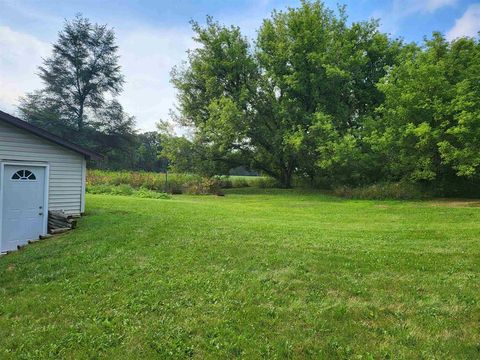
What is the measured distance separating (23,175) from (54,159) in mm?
876

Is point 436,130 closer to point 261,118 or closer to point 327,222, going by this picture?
point 327,222

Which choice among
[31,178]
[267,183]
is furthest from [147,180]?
[31,178]

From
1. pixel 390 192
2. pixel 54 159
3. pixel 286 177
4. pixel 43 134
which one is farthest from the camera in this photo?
pixel 286 177

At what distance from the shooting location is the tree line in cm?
1638

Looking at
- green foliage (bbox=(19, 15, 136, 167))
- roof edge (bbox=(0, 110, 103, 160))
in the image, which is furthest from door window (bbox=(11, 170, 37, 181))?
green foliage (bbox=(19, 15, 136, 167))

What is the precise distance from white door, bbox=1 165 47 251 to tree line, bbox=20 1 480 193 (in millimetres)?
14450

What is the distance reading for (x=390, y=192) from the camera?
16359 mm

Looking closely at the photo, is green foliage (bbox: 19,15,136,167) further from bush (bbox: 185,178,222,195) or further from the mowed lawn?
the mowed lawn

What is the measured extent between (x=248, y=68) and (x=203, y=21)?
5281 mm

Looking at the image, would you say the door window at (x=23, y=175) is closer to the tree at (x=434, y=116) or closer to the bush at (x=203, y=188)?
the bush at (x=203, y=188)

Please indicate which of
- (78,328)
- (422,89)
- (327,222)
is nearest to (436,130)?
(422,89)

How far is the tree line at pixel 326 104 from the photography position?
1638 centimetres

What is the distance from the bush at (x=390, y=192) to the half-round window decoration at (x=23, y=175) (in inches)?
569

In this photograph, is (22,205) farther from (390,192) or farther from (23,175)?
(390,192)
